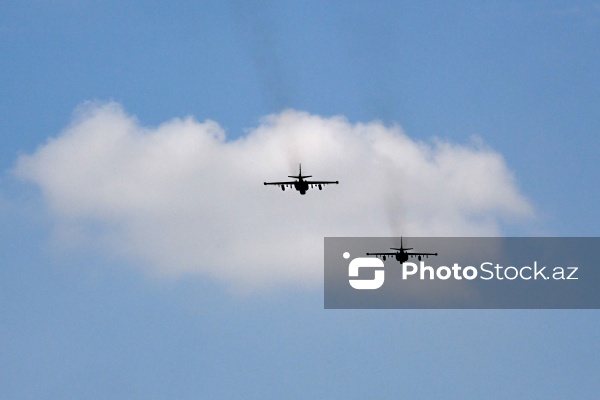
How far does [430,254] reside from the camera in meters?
188

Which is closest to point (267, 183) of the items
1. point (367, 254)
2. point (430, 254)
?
point (367, 254)

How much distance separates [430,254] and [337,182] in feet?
76.0

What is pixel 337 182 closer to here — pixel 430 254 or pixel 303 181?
pixel 303 181

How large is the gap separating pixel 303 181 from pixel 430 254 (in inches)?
1274

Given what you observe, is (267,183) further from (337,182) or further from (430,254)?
(430,254)

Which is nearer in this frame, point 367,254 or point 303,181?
point 303,181

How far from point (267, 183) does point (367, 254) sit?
1941 cm

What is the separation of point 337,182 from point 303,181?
10.3m

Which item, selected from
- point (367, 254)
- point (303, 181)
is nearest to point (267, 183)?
point (303, 181)

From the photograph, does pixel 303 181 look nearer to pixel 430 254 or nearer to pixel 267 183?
pixel 267 183

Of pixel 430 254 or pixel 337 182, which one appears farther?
pixel 430 254

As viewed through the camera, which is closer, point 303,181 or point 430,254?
point 303,181

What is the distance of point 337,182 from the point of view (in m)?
174

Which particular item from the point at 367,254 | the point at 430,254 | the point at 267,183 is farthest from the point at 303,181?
the point at 430,254
